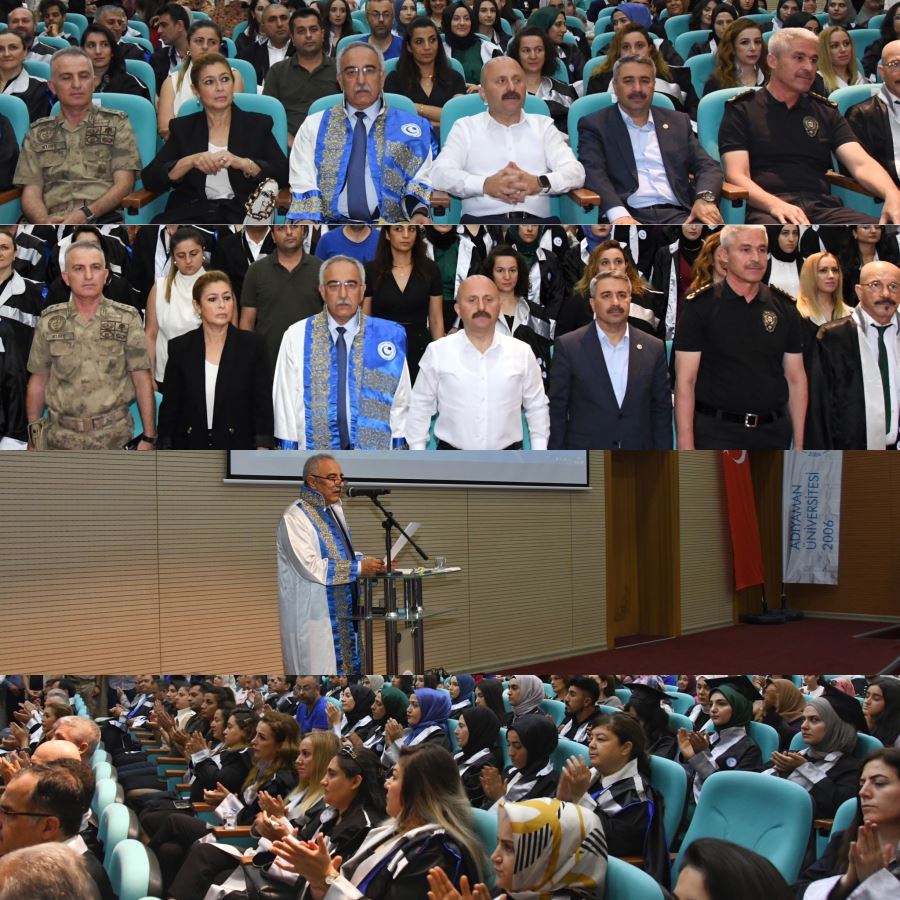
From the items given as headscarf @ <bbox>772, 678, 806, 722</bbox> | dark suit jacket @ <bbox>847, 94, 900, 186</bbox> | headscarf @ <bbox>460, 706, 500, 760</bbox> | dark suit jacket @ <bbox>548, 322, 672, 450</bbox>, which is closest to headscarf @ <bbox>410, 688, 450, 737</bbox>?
headscarf @ <bbox>460, 706, 500, 760</bbox>

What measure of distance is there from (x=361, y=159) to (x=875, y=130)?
87.5 inches

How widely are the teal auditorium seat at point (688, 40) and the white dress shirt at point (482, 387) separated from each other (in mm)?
4060

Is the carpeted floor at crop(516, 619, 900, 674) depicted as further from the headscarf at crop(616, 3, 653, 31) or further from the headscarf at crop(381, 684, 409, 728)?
the headscarf at crop(616, 3, 653, 31)

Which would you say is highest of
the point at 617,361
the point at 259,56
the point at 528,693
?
the point at 259,56

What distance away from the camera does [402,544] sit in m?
5.39

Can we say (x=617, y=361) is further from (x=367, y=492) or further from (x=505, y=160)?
(x=367, y=492)

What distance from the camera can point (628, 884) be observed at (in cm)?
224

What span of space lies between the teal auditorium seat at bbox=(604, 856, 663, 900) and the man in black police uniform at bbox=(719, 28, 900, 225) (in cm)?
334

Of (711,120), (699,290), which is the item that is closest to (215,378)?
(699,290)

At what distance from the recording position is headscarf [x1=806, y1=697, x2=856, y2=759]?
373 cm

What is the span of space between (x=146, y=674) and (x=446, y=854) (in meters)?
3.59

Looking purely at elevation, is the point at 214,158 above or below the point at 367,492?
above

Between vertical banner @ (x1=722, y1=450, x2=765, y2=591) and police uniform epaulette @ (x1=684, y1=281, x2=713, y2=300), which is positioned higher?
police uniform epaulette @ (x1=684, y1=281, x2=713, y2=300)

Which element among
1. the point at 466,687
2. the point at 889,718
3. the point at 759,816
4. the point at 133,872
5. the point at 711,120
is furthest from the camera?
the point at 466,687
